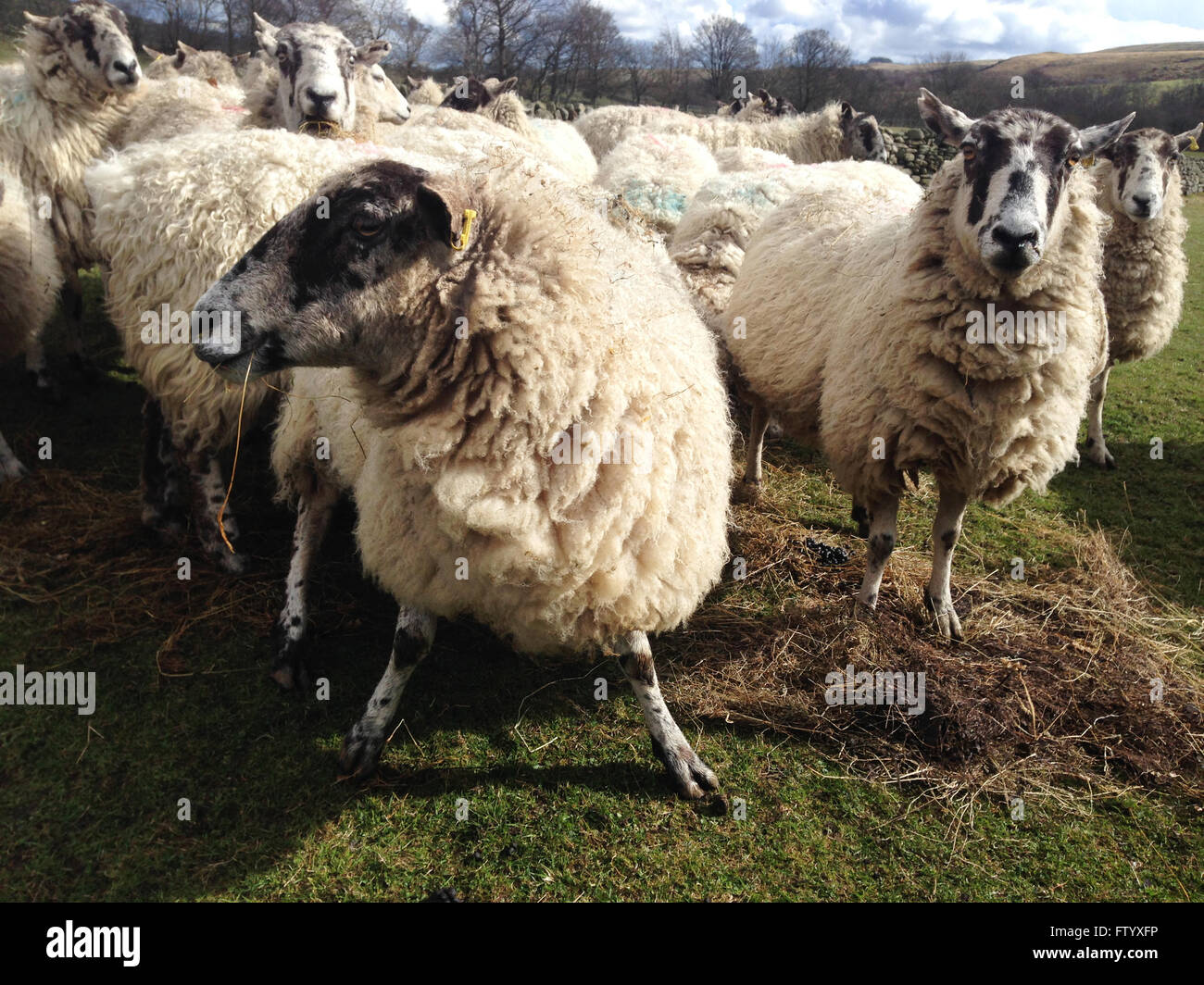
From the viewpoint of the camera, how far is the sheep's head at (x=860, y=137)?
407 inches

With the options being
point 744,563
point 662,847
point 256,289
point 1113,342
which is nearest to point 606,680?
point 662,847

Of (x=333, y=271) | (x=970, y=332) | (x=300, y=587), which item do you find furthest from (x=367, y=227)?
(x=970, y=332)

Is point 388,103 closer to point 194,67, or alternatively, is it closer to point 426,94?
point 426,94

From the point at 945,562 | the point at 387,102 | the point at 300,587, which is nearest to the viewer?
the point at 300,587

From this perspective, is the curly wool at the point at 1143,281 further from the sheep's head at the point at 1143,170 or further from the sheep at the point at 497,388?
the sheep at the point at 497,388

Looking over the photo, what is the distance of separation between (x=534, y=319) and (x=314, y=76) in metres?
3.83

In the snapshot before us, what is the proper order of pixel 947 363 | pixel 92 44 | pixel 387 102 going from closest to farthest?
1. pixel 947 363
2. pixel 92 44
3. pixel 387 102

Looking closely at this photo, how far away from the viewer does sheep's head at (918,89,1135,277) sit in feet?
10.4

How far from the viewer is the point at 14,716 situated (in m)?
3.26

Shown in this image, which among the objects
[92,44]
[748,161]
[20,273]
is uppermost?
[92,44]

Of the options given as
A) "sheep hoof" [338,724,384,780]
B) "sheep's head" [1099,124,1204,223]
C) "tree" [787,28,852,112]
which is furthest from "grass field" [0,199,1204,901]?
"tree" [787,28,852,112]

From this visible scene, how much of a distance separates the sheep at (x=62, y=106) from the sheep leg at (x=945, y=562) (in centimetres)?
625

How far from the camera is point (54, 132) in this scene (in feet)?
18.7

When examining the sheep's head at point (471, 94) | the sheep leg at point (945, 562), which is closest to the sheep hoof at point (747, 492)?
the sheep leg at point (945, 562)
